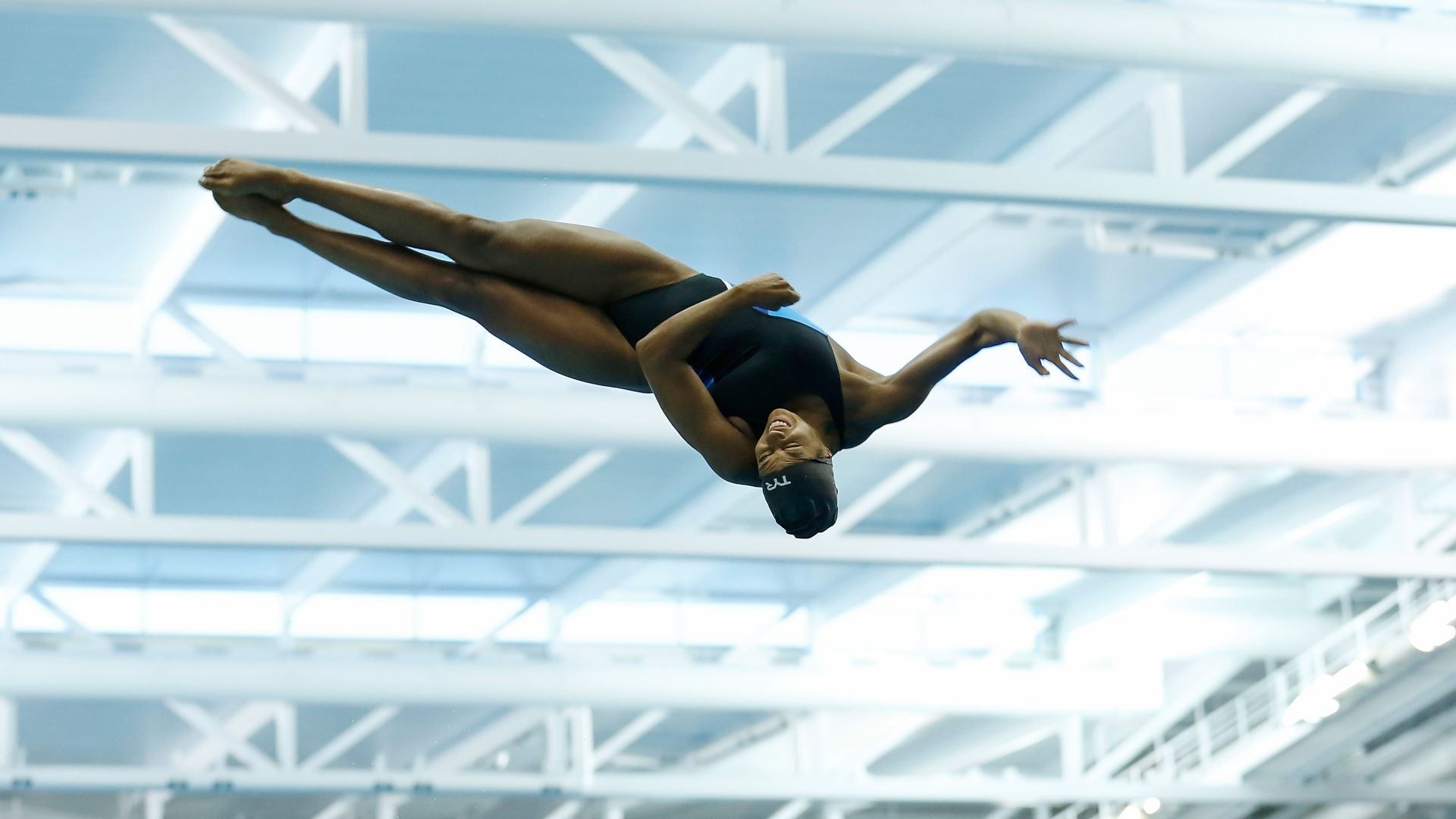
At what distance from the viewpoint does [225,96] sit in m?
12.6

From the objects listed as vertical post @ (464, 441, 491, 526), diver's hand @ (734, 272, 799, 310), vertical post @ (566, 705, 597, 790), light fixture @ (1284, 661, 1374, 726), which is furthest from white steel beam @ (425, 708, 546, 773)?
diver's hand @ (734, 272, 799, 310)

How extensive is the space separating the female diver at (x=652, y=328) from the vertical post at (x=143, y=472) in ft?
24.3

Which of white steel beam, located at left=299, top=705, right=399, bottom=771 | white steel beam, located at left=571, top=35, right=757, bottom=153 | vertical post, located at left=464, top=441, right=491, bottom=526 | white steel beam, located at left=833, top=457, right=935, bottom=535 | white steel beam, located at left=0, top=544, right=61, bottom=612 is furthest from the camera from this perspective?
white steel beam, located at left=299, top=705, right=399, bottom=771

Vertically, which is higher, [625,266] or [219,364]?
[219,364]

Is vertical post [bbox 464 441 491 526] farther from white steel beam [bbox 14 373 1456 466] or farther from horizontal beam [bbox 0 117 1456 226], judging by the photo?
horizontal beam [bbox 0 117 1456 226]

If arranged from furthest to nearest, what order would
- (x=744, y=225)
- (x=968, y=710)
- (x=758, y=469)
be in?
(x=968, y=710) < (x=744, y=225) < (x=758, y=469)

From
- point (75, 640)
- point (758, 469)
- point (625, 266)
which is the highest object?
point (75, 640)

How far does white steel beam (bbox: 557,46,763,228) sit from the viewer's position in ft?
38.0

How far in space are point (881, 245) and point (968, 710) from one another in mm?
8005

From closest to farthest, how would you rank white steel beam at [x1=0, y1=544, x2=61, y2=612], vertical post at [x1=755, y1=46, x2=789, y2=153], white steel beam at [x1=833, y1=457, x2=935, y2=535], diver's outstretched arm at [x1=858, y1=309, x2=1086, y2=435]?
diver's outstretched arm at [x1=858, y1=309, x2=1086, y2=435] → vertical post at [x1=755, y1=46, x2=789, y2=153] → white steel beam at [x1=833, y1=457, x2=935, y2=535] → white steel beam at [x1=0, y1=544, x2=61, y2=612]

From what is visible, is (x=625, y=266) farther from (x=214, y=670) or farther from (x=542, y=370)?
(x=214, y=670)

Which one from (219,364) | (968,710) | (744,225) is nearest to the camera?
(744,225)

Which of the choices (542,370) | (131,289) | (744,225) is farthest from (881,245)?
(131,289)

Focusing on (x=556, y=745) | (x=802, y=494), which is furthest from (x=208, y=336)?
(x=556, y=745)
